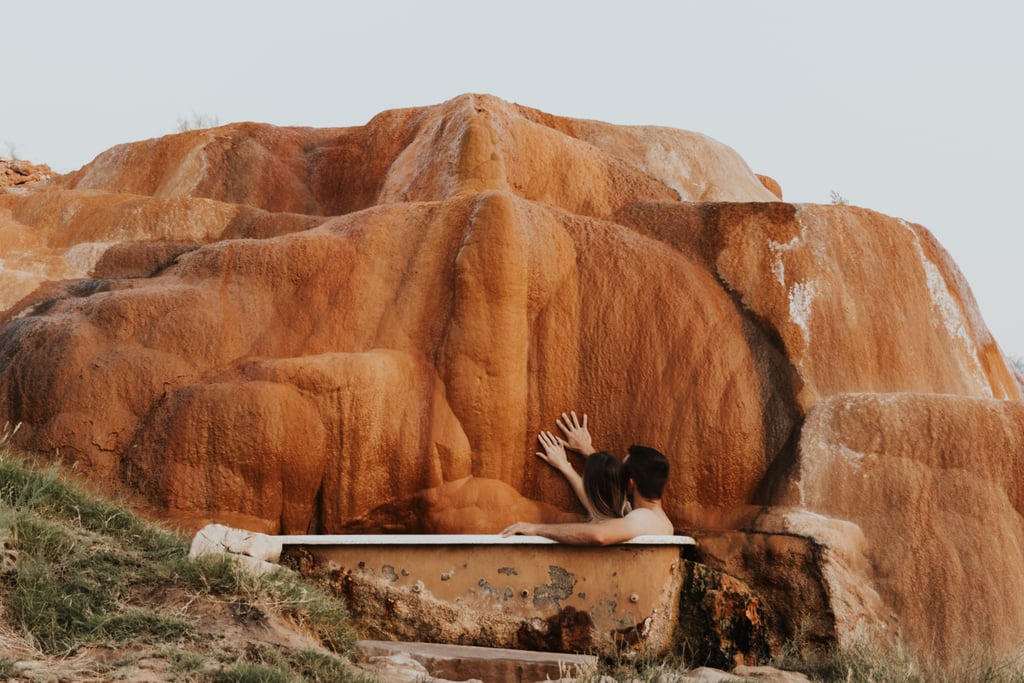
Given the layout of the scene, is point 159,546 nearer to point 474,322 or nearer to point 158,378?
point 158,378

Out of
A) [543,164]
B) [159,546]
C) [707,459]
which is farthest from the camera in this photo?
[543,164]

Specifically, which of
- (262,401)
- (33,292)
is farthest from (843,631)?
(33,292)

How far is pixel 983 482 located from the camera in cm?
777

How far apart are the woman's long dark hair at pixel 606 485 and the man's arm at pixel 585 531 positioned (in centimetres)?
45

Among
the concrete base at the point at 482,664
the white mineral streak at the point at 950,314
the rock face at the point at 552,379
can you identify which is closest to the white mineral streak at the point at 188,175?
the rock face at the point at 552,379

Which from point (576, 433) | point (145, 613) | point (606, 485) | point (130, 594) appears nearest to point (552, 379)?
point (576, 433)

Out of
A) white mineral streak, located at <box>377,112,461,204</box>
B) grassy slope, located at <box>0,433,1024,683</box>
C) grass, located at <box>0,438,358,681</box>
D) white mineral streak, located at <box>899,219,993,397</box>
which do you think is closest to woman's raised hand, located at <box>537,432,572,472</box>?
grassy slope, located at <box>0,433,1024,683</box>

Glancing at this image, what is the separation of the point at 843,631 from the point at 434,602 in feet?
8.44

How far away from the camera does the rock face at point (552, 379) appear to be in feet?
24.7

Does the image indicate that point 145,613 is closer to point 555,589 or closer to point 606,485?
point 555,589

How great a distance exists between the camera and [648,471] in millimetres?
7812

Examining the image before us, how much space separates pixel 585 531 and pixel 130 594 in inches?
109

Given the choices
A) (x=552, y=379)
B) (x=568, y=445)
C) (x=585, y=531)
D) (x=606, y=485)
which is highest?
(x=552, y=379)

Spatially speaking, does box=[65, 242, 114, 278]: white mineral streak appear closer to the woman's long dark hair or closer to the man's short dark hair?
the woman's long dark hair
